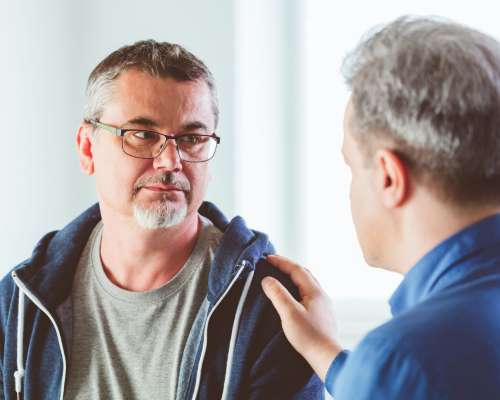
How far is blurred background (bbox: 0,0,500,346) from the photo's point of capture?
2779mm

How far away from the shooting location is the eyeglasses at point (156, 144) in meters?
1.67

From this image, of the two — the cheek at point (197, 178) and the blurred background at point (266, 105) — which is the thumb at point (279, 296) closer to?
the cheek at point (197, 178)

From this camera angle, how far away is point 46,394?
1.67 m

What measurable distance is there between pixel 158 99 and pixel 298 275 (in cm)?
48

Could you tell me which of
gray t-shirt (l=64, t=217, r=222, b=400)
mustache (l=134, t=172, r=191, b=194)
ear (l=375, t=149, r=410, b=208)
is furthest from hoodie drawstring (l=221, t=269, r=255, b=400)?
ear (l=375, t=149, r=410, b=208)

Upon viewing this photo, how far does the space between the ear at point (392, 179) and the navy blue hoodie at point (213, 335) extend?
58 centimetres

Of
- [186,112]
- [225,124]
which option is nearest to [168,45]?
[186,112]

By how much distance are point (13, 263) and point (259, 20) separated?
1.21m

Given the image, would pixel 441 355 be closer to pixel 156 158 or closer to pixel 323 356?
pixel 323 356

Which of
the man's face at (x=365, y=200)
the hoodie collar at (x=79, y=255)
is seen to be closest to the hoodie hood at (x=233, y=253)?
the hoodie collar at (x=79, y=255)

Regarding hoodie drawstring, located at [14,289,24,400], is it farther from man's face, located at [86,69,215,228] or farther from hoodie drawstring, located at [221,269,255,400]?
hoodie drawstring, located at [221,269,255,400]

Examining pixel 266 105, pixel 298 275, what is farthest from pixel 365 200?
pixel 266 105

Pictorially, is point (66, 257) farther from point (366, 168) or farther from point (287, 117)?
point (287, 117)

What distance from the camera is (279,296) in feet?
5.10
